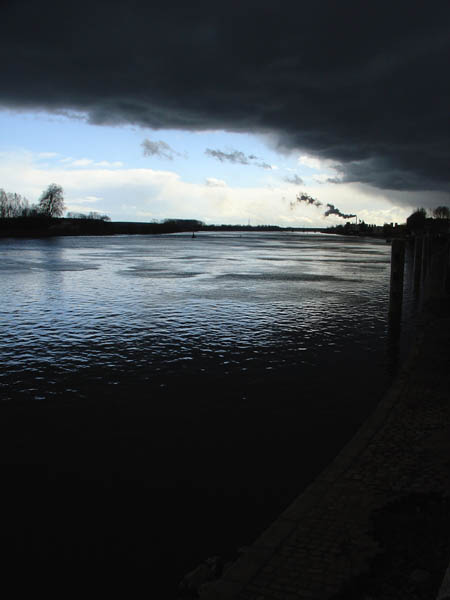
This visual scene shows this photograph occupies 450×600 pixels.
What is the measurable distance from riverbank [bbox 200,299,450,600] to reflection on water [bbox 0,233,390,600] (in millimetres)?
982

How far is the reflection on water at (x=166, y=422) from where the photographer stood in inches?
281

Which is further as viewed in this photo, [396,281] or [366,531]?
[396,281]

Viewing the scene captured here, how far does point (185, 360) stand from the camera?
1548 cm

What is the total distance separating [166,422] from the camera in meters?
10.9

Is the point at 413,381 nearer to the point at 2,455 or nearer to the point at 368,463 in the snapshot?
the point at 368,463

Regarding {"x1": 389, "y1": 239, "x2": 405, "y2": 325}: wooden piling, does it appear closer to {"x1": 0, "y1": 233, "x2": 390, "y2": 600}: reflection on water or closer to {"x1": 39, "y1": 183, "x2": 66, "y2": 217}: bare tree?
{"x1": 0, "y1": 233, "x2": 390, "y2": 600}: reflection on water

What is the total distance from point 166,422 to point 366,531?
5839mm

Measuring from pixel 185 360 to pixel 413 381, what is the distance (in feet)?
23.8

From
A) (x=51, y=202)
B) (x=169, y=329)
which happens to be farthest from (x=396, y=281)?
(x=51, y=202)

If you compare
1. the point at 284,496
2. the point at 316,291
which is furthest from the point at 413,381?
the point at 316,291

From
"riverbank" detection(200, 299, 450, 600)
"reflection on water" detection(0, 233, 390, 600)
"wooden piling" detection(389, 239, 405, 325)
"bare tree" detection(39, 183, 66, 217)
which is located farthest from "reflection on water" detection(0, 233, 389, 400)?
"bare tree" detection(39, 183, 66, 217)

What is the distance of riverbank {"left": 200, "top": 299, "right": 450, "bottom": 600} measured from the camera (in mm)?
5125

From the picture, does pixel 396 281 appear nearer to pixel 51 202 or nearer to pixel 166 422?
pixel 166 422

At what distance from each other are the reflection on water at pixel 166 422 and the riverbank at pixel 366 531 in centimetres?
98
